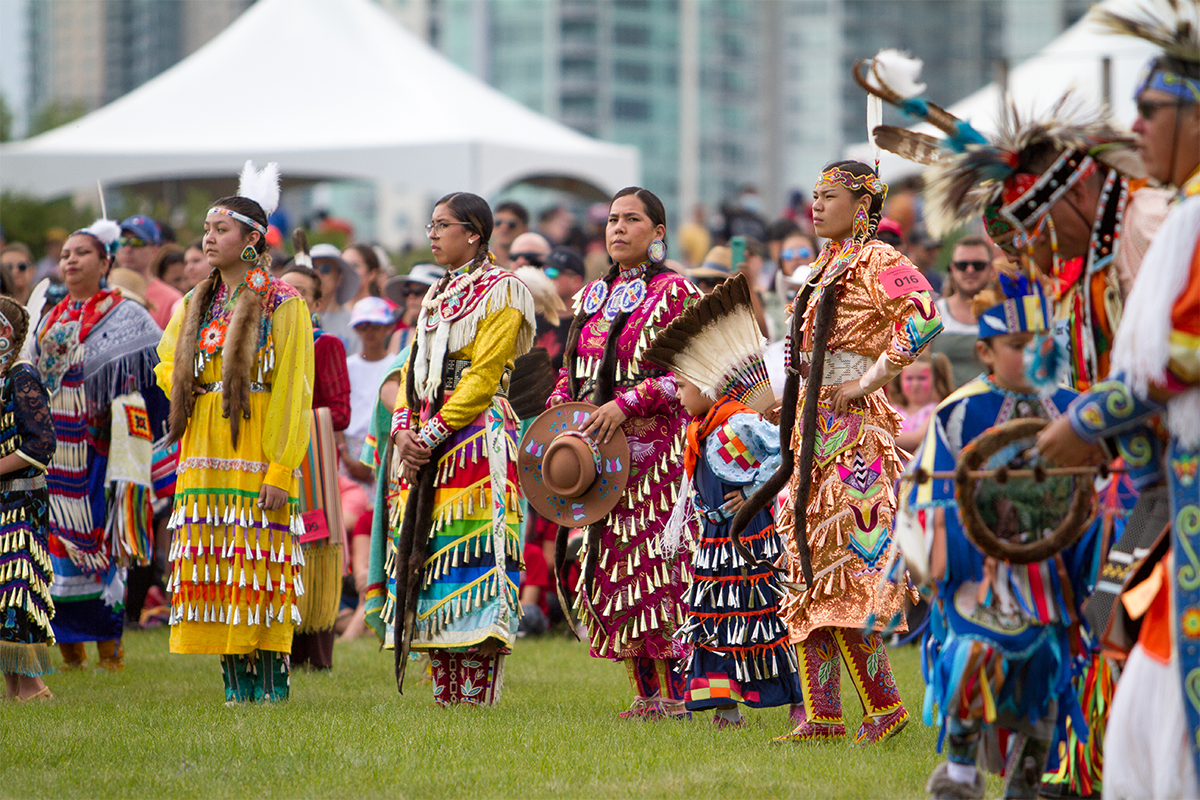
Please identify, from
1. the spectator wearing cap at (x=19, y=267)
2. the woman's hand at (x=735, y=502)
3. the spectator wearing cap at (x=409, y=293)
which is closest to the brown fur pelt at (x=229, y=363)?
the woman's hand at (x=735, y=502)

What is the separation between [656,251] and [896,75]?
79.7 inches

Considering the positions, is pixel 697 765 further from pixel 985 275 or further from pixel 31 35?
pixel 31 35

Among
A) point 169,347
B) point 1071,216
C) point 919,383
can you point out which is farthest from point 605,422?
point 919,383

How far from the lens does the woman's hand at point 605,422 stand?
591 centimetres

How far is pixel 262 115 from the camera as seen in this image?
589 inches

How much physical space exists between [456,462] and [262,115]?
9.83m

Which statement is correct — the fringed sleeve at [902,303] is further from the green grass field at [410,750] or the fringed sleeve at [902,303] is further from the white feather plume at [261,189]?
the white feather plume at [261,189]

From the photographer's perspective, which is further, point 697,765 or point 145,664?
point 145,664

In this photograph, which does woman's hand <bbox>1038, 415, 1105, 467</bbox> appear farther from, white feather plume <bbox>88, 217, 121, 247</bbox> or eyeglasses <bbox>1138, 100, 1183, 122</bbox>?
white feather plume <bbox>88, 217, 121, 247</bbox>

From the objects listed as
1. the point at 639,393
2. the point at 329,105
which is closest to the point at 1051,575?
the point at 639,393

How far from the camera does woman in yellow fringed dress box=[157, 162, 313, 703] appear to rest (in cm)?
606

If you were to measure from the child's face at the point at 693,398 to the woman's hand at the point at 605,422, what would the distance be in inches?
12.4

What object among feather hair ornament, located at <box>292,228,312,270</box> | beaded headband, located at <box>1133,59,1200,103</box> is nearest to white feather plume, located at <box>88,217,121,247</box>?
feather hair ornament, located at <box>292,228,312,270</box>

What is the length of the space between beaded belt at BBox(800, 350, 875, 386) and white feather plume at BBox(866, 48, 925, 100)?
1388mm
